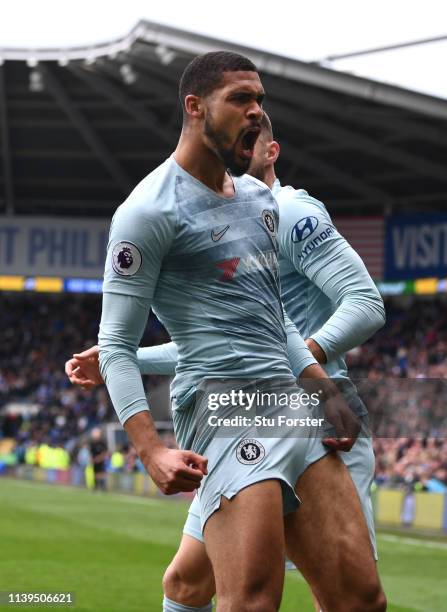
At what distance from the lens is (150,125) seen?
129 feet

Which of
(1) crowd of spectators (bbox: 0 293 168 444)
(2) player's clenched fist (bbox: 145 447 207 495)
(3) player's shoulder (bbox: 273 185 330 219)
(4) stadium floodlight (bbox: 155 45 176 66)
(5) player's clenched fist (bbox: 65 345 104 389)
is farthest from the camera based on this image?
(1) crowd of spectators (bbox: 0 293 168 444)

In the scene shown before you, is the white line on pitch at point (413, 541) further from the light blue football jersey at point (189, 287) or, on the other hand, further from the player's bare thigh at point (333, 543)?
the light blue football jersey at point (189, 287)

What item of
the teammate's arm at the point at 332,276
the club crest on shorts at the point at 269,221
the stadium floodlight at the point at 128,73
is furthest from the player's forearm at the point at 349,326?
the stadium floodlight at the point at 128,73

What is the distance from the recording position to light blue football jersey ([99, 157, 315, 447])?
3963mm

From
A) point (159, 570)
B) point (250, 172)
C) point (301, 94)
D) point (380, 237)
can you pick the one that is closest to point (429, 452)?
point (159, 570)

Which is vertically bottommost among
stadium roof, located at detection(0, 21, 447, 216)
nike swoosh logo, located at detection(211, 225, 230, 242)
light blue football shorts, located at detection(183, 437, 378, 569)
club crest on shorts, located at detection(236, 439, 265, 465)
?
light blue football shorts, located at detection(183, 437, 378, 569)

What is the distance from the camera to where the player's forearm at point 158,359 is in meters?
5.02

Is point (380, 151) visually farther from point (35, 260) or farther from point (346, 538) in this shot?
point (346, 538)

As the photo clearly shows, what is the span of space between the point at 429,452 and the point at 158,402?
17296mm

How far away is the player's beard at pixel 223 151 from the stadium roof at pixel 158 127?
83.1 feet

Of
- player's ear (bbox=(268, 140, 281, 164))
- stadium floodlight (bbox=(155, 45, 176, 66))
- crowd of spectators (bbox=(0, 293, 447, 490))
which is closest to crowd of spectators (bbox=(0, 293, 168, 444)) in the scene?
crowd of spectators (bbox=(0, 293, 447, 490))

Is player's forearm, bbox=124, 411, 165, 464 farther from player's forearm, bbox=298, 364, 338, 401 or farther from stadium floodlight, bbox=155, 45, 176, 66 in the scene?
stadium floodlight, bbox=155, 45, 176, 66

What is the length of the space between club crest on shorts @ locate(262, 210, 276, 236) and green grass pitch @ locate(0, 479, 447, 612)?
5.69 meters

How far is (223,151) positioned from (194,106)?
189 mm
